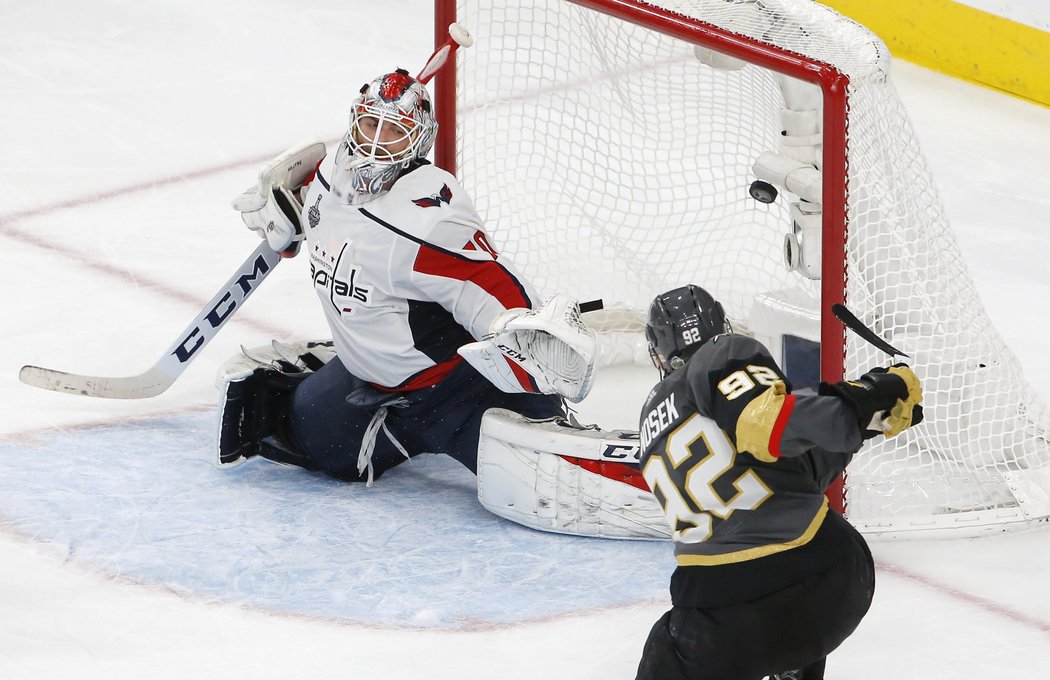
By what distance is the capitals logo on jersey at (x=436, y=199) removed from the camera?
11.5 feet

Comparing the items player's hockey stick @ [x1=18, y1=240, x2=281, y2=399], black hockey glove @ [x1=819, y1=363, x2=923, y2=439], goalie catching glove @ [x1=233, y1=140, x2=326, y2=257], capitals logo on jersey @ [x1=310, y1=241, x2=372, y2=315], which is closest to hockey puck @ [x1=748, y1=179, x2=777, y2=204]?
capitals logo on jersey @ [x1=310, y1=241, x2=372, y2=315]

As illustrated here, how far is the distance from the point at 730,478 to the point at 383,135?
128 centimetres

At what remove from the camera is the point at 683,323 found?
258 cm

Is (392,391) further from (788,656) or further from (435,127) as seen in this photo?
(788,656)

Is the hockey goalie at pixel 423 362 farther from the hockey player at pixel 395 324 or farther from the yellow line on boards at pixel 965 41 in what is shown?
the yellow line on boards at pixel 965 41

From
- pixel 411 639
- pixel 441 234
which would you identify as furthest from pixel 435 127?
pixel 411 639

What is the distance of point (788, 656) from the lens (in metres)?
2.54

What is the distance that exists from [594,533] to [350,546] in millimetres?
475

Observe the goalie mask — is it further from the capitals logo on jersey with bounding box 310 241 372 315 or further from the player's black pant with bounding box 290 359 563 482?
the player's black pant with bounding box 290 359 563 482

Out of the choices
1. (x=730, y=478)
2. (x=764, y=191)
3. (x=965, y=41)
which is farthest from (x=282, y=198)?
(x=965, y=41)

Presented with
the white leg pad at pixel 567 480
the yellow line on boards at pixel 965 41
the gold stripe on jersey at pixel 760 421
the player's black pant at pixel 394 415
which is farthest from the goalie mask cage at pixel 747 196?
the yellow line on boards at pixel 965 41

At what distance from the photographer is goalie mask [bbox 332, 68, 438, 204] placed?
138 inches

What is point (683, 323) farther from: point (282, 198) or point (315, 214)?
point (282, 198)

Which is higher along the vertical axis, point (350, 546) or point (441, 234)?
point (441, 234)
